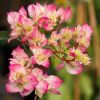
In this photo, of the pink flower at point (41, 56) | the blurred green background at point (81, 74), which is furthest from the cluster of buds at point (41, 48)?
the blurred green background at point (81, 74)

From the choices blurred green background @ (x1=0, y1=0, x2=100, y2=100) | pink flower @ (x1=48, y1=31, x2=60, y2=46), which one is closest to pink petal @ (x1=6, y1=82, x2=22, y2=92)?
pink flower @ (x1=48, y1=31, x2=60, y2=46)

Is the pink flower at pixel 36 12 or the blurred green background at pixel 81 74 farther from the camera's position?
the blurred green background at pixel 81 74

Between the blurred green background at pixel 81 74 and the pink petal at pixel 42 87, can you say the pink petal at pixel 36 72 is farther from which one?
the blurred green background at pixel 81 74

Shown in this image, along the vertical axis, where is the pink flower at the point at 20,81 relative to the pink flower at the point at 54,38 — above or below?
below

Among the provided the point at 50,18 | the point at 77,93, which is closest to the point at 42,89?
the point at 50,18

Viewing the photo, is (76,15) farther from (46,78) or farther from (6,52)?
(46,78)

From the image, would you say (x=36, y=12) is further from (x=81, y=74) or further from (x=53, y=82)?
(x=81, y=74)

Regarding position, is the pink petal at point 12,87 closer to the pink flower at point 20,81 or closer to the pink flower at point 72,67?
the pink flower at point 20,81

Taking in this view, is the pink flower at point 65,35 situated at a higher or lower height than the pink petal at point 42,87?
higher

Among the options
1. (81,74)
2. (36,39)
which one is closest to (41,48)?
(36,39)

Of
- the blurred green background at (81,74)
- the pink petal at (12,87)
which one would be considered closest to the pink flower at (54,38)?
the pink petal at (12,87)
